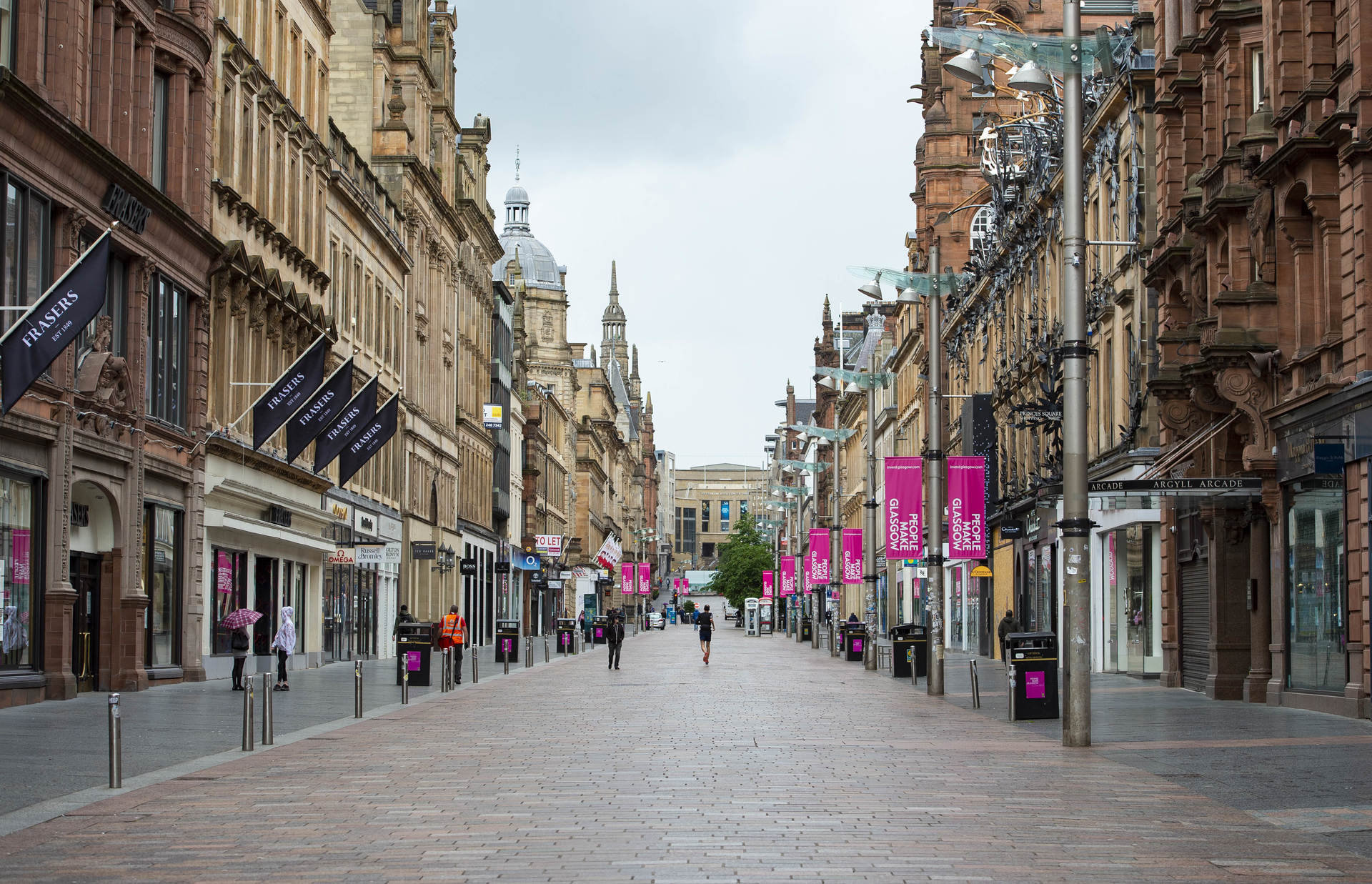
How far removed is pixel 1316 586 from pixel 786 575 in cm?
12427

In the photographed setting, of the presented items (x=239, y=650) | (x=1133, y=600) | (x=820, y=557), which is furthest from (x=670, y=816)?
(x=820, y=557)

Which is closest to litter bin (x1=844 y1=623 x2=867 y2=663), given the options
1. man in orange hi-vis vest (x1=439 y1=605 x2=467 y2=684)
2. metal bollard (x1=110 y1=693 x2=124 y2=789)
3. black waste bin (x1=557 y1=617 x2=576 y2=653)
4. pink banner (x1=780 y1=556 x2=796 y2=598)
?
black waste bin (x1=557 y1=617 x2=576 y2=653)

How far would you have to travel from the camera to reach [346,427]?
3672 cm

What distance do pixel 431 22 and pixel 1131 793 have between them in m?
59.5

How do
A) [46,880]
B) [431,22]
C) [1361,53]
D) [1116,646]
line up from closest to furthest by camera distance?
[46,880] < [1361,53] < [1116,646] < [431,22]

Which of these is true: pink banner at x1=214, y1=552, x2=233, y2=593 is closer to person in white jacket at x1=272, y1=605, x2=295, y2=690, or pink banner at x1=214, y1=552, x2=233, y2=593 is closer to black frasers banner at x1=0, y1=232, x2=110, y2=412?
person in white jacket at x1=272, y1=605, x2=295, y2=690

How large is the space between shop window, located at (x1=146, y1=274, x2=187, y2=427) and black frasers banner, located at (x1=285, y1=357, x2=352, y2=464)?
2.16 meters

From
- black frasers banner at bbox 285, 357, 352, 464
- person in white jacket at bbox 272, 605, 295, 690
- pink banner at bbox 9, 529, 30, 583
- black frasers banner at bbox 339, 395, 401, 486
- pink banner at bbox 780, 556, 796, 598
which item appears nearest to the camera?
pink banner at bbox 9, 529, 30, 583

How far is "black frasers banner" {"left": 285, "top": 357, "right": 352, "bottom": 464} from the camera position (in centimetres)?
3425

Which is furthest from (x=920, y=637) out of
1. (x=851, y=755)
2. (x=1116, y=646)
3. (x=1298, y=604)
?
(x=851, y=755)

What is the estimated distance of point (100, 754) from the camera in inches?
688

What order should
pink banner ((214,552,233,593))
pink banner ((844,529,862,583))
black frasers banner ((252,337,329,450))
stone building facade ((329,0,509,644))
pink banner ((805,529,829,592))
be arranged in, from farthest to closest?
pink banner ((805,529,829,592)) < pink banner ((844,529,862,583)) < stone building facade ((329,0,509,644)) < pink banner ((214,552,233,593)) < black frasers banner ((252,337,329,450))

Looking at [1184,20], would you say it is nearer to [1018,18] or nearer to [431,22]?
[1018,18]

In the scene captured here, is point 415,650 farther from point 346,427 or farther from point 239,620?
point 346,427
